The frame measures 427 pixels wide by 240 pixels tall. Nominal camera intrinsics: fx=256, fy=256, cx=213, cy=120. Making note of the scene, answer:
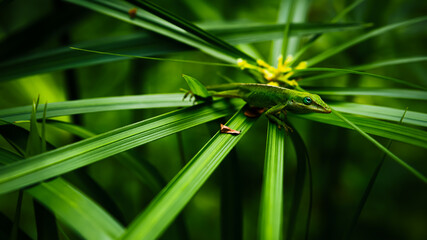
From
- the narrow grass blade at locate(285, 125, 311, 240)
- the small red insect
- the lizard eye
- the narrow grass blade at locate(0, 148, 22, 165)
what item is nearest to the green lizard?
the lizard eye

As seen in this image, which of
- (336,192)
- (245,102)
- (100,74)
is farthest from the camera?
(100,74)

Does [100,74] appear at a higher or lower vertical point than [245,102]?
higher

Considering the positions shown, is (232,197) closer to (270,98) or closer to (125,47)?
(270,98)

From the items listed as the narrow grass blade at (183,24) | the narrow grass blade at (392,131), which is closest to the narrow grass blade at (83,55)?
the narrow grass blade at (183,24)

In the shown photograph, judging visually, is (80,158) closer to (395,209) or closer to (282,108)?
(282,108)

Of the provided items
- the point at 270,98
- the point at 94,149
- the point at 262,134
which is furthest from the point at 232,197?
the point at 262,134

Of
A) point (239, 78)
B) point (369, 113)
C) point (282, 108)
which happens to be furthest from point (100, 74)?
point (369, 113)

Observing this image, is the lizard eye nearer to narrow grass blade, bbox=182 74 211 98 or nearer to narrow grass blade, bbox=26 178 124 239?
narrow grass blade, bbox=182 74 211 98

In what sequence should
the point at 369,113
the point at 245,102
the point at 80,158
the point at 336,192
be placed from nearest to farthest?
the point at 80,158
the point at 369,113
the point at 245,102
the point at 336,192
